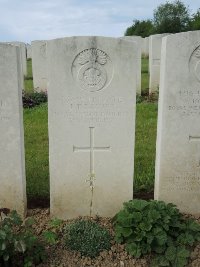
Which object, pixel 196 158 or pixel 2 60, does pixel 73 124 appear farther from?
pixel 196 158

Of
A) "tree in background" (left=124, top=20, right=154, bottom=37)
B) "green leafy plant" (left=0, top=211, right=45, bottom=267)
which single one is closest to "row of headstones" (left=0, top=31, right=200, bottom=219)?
"green leafy plant" (left=0, top=211, right=45, bottom=267)

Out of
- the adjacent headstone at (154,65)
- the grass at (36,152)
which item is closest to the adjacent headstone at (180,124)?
the grass at (36,152)

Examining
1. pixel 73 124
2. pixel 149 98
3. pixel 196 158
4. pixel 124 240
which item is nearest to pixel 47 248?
pixel 124 240

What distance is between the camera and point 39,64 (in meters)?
11.4

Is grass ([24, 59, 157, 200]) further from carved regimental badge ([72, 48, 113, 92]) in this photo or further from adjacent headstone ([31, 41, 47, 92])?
adjacent headstone ([31, 41, 47, 92])

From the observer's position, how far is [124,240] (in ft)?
12.6

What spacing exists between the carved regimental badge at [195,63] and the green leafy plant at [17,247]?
2166 millimetres

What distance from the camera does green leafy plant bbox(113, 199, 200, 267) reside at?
142 inches

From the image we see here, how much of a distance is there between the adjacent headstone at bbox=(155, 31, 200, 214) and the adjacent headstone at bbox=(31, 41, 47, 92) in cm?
764

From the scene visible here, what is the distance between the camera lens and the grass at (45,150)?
509 cm

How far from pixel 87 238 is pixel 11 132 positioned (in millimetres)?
1302

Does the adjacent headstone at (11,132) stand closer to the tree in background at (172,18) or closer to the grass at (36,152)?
the grass at (36,152)

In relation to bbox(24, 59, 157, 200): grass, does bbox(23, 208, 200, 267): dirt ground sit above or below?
below

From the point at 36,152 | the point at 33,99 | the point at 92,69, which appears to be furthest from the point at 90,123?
the point at 33,99
